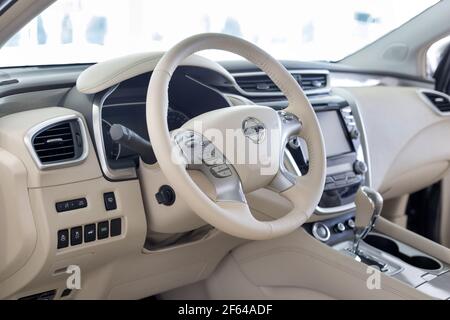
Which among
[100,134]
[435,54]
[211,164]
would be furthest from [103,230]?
[435,54]

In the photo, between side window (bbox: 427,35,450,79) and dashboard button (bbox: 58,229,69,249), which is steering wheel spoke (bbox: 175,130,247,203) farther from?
side window (bbox: 427,35,450,79)

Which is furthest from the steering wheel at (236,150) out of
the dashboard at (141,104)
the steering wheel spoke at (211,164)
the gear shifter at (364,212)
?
the gear shifter at (364,212)

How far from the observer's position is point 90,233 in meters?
1.32

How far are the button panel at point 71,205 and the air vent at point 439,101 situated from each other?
5.23 feet

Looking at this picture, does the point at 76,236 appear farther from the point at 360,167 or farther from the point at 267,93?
the point at 360,167

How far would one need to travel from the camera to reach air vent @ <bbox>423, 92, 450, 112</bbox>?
2354 mm

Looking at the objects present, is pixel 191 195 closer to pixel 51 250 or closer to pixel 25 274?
pixel 51 250

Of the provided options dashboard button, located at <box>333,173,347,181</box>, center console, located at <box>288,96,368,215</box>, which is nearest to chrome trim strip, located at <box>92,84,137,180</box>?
center console, located at <box>288,96,368,215</box>

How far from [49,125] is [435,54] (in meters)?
1.85

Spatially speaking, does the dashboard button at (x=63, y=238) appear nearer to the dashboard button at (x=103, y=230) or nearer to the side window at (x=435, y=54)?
the dashboard button at (x=103, y=230)

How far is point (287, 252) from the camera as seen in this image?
1667 mm

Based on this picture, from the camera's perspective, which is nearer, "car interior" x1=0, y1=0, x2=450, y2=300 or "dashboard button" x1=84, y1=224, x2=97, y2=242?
"car interior" x1=0, y1=0, x2=450, y2=300

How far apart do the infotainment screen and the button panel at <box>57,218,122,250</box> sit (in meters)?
0.76

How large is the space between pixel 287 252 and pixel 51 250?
693mm
